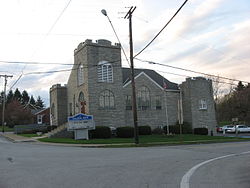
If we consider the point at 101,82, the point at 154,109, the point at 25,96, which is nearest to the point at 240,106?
the point at 154,109

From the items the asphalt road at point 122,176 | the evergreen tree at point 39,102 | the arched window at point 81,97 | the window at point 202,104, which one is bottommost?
the asphalt road at point 122,176

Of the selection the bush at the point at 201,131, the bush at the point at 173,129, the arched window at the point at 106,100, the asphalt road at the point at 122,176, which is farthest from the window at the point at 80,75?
the asphalt road at the point at 122,176

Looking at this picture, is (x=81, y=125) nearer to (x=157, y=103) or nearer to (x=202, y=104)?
(x=157, y=103)

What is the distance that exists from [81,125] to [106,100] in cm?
546

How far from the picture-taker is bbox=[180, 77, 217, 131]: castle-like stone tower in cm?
3897

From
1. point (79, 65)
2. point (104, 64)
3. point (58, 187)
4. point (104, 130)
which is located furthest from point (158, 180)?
point (79, 65)

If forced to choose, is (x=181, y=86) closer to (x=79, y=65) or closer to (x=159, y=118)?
(x=159, y=118)

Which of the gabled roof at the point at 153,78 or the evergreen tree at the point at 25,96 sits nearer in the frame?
the gabled roof at the point at 153,78

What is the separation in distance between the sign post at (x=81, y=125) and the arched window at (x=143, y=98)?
892 cm

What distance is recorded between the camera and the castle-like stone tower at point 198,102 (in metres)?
39.0

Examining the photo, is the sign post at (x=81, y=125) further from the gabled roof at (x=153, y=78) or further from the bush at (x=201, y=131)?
the bush at (x=201, y=131)

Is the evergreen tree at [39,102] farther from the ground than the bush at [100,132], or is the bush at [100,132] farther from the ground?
the evergreen tree at [39,102]

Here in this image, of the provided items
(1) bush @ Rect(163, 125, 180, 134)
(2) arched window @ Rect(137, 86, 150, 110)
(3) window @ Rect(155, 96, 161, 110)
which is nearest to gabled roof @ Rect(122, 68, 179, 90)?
(2) arched window @ Rect(137, 86, 150, 110)

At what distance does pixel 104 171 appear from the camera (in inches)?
412
